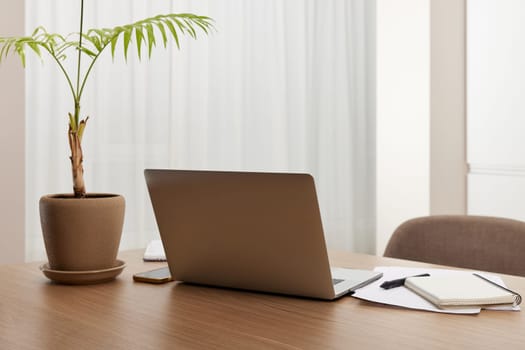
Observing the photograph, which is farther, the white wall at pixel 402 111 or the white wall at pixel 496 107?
the white wall at pixel 402 111

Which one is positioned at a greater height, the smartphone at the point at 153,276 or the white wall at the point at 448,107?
the white wall at the point at 448,107

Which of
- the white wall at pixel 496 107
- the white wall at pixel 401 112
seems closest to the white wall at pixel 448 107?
the white wall at pixel 496 107

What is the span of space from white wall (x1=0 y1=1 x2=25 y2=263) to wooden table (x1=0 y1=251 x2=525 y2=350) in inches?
61.1

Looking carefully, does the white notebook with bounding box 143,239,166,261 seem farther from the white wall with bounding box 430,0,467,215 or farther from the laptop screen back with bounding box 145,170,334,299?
the white wall with bounding box 430,0,467,215

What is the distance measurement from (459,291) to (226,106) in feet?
8.95

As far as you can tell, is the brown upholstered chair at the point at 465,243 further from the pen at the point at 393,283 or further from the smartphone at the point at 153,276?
the smartphone at the point at 153,276

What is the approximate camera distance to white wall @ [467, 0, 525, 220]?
3.94m

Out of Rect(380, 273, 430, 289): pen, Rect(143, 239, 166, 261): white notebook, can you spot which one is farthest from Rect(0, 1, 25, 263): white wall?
Rect(380, 273, 430, 289): pen

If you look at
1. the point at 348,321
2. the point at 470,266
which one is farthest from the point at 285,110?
the point at 348,321

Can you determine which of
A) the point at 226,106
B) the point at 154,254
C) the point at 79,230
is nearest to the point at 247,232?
the point at 79,230

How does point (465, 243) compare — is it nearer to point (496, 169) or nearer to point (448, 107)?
point (496, 169)

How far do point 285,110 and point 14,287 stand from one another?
9.46ft

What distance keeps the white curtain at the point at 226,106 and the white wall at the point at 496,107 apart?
2.27ft

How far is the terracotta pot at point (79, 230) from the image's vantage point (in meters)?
1.36
